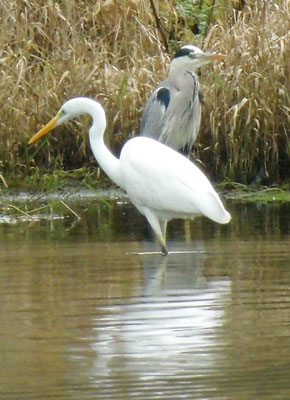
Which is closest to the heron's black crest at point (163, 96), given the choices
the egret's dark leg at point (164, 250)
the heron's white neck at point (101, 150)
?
the heron's white neck at point (101, 150)

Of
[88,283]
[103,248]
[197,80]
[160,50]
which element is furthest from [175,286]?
[160,50]

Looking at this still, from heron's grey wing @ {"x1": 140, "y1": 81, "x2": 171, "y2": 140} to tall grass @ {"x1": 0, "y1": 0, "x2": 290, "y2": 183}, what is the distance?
0.43 meters

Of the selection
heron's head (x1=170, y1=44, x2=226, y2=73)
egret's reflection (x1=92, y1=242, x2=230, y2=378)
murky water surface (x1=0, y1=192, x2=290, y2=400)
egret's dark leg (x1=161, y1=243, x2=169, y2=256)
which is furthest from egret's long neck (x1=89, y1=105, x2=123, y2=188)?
heron's head (x1=170, y1=44, x2=226, y2=73)

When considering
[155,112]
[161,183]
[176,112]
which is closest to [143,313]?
[161,183]

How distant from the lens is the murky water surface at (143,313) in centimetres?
430

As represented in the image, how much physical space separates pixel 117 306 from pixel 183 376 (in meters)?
1.49

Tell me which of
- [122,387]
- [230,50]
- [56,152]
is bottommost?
[122,387]

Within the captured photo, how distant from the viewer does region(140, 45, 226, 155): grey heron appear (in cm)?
1109

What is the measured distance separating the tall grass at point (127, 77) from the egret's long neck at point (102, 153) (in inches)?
82.4

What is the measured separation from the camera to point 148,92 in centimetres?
1177

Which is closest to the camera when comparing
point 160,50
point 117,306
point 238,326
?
point 238,326

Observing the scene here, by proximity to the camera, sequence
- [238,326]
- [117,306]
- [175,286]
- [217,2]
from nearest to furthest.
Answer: [238,326], [117,306], [175,286], [217,2]

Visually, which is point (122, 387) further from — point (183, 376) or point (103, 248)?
point (103, 248)

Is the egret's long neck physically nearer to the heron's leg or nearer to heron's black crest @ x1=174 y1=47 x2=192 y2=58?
the heron's leg
